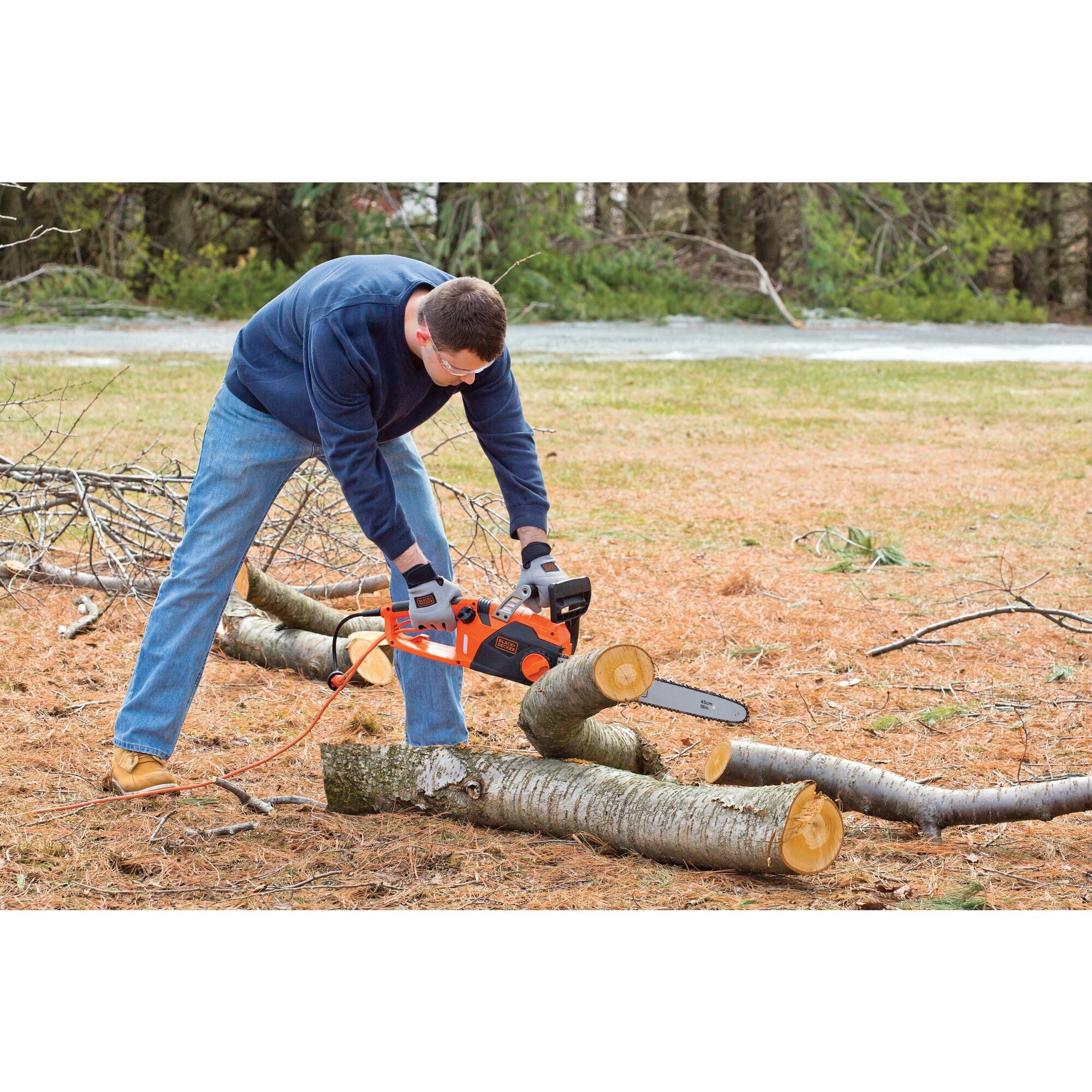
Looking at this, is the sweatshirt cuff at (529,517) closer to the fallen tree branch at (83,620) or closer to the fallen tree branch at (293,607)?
the fallen tree branch at (293,607)

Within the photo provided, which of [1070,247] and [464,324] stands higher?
[1070,247]

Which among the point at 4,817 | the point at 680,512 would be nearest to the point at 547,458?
the point at 680,512

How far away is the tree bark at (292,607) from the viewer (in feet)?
14.8

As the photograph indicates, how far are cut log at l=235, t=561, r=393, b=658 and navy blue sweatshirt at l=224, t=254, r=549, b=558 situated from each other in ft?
4.33

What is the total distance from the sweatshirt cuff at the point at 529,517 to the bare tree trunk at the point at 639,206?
17.3m

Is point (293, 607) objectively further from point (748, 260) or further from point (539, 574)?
point (748, 260)

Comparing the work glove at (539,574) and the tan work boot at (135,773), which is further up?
the work glove at (539,574)

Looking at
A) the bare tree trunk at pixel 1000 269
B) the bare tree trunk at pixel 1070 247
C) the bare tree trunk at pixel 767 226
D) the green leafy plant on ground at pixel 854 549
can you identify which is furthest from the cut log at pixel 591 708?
the bare tree trunk at pixel 1070 247

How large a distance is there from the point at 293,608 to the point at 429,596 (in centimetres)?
177

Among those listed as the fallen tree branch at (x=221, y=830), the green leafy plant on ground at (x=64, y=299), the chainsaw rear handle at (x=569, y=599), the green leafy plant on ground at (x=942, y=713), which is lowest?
the fallen tree branch at (x=221, y=830)

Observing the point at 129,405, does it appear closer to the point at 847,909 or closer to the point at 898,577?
the point at 898,577

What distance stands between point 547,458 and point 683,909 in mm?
7126

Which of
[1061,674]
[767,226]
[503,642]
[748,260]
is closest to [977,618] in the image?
[1061,674]

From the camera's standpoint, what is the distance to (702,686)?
456cm
